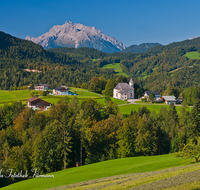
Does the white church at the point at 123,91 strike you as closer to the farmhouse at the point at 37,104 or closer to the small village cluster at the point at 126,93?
the small village cluster at the point at 126,93

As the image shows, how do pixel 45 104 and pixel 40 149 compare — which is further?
pixel 45 104

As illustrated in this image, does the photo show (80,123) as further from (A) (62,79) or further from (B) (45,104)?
(A) (62,79)

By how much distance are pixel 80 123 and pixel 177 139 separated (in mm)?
25028

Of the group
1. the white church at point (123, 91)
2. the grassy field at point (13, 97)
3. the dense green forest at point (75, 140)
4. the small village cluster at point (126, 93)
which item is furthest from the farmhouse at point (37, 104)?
the small village cluster at point (126, 93)

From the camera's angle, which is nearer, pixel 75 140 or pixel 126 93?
pixel 75 140

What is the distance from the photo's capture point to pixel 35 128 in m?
49.2

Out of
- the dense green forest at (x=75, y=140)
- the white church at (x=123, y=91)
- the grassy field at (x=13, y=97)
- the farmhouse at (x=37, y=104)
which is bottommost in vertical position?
the dense green forest at (x=75, y=140)

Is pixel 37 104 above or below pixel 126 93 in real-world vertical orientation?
below

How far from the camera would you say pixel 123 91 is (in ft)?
338

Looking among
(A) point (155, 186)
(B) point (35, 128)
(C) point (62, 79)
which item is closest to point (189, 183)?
(A) point (155, 186)

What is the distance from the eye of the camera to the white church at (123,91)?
102375 millimetres

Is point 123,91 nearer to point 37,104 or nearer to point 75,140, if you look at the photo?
point 37,104

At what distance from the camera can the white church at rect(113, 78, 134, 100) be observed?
10238 centimetres

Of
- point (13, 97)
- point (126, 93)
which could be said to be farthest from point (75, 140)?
point (13, 97)
